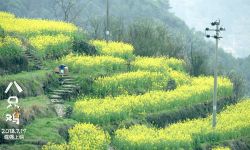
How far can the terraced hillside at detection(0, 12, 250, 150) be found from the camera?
34.2 meters

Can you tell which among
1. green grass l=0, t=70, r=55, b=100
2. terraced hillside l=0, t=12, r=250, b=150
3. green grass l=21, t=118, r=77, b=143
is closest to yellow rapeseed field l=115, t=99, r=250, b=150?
terraced hillside l=0, t=12, r=250, b=150

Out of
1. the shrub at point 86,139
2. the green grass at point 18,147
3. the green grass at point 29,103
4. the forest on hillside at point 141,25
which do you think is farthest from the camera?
the forest on hillside at point 141,25

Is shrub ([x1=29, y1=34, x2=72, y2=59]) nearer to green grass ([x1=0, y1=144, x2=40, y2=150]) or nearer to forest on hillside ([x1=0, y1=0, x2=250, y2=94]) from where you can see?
forest on hillside ([x1=0, y1=0, x2=250, y2=94])

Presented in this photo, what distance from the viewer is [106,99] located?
1651 inches

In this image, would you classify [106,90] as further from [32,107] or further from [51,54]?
[32,107]

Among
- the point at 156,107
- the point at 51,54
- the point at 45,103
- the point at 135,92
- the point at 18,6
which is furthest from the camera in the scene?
the point at 18,6

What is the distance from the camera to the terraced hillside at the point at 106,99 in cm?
3422

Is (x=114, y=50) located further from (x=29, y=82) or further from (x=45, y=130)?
(x=45, y=130)

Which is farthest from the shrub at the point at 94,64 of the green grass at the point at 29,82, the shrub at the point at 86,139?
the shrub at the point at 86,139

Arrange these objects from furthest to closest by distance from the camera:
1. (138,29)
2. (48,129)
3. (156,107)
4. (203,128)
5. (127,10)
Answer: (127,10) < (138,29) < (156,107) < (203,128) < (48,129)

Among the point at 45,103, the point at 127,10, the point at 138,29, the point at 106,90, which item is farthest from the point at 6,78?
the point at 127,10

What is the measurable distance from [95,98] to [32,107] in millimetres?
9010

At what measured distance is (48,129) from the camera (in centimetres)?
3278

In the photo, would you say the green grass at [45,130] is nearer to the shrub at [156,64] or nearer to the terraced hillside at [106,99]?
the terraced hillside at [106,99]
